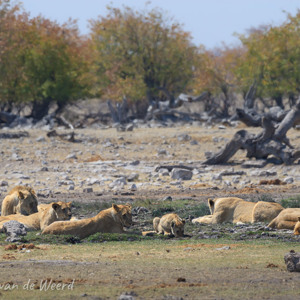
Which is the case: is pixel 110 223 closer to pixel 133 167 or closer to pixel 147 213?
pixel 147 213

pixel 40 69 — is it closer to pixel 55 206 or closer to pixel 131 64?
pixel 131 64

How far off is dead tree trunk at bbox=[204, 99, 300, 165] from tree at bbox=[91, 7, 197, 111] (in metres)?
25.6

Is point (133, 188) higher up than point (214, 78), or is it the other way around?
point (214, 78)

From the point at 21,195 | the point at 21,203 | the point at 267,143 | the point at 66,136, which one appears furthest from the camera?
the point at 66,136

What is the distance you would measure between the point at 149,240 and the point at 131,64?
4124 cm

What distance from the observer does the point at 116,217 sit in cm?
1220

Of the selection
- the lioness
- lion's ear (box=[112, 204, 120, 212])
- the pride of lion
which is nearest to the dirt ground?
the pride of lion

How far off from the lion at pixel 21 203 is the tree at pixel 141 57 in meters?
35.5

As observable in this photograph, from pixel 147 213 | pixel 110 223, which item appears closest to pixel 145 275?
pixel 110 223

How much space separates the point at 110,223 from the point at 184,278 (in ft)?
13.7

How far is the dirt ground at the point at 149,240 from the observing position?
25.4ft

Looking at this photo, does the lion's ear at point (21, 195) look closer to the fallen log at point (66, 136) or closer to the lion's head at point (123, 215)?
the lion's head at point (123, 215)

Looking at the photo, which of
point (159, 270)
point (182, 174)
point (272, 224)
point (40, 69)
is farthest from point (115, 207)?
point (40, 69)

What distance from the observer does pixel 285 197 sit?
17625 mm
